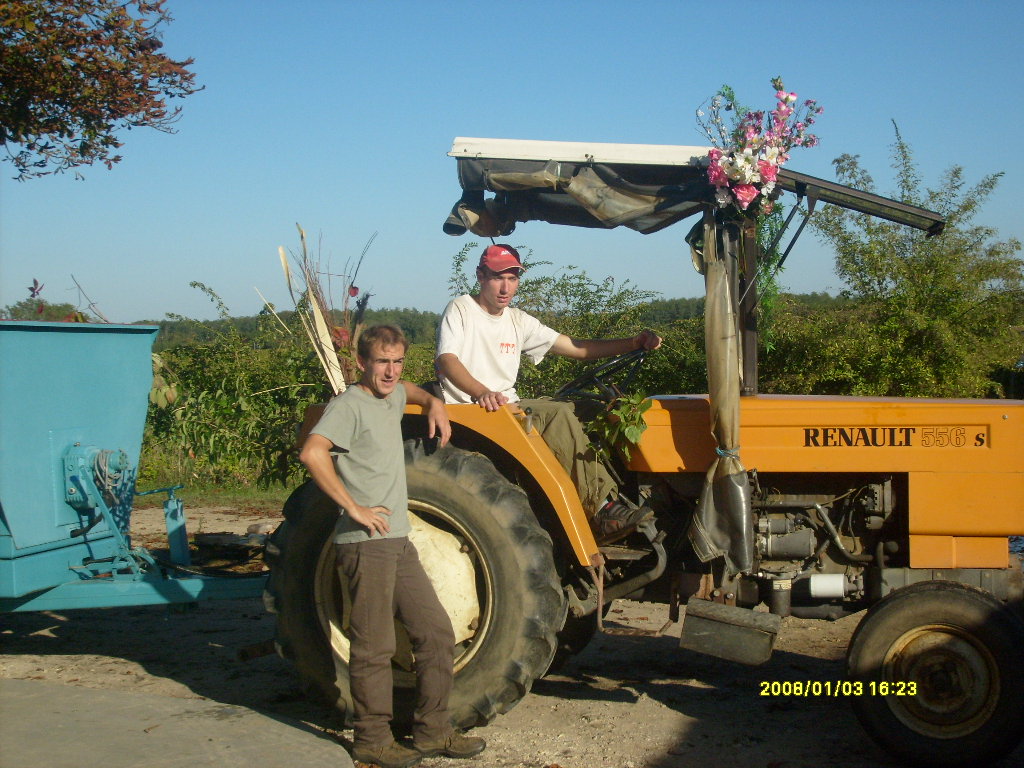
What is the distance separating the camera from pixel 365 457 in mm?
3822

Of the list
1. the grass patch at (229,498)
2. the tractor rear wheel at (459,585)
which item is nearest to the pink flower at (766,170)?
the tractor rear wheel at (459,585)

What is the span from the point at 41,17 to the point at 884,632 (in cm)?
799

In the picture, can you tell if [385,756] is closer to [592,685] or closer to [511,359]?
[592,685]

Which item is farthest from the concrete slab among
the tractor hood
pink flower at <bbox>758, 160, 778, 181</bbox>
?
pink flower at <bbox>758, 160, 778, 181</bbox>

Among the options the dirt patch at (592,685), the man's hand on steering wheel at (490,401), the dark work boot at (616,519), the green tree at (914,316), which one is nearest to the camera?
the dirt patch at (592,685)

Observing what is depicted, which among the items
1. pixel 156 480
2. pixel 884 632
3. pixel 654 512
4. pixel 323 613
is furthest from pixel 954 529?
pixel 156 480

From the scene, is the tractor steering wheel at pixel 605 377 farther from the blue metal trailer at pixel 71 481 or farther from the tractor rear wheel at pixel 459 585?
the blue metal trailer at pixel 71 481

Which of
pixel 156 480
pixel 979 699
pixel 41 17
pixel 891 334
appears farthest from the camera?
pixel 156 480

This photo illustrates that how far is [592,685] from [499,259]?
2.21 meters

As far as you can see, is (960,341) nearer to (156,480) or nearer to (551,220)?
(551,220)

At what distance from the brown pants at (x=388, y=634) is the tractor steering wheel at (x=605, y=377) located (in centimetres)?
132

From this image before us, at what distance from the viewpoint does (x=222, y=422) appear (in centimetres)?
1098

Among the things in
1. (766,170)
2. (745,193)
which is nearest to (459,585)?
(745,193)

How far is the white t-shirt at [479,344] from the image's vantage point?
455cm
